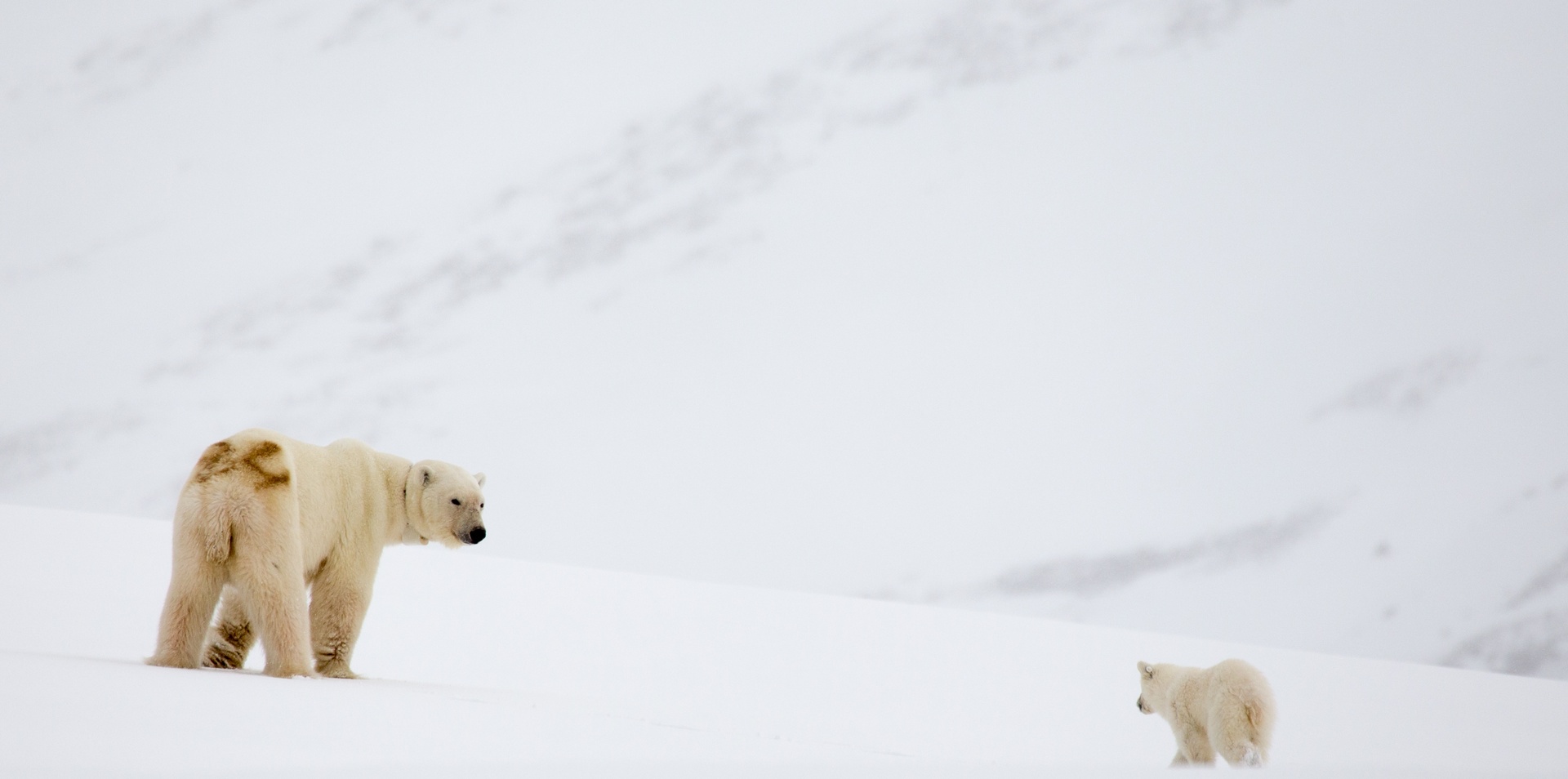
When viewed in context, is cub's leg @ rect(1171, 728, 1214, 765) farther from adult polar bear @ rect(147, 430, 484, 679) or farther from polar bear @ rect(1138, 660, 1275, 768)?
adult polar bear @ rect(147, 430, 484, 679)

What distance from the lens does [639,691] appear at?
6988mm

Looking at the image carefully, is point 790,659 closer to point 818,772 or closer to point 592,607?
point 592,607

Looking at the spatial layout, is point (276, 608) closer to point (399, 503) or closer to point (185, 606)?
point (185, 606)

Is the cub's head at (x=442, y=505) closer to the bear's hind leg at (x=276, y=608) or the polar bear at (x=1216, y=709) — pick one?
the bear's hind leg at (x=276, y=608)

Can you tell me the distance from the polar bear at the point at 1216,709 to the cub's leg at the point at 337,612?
150 inches

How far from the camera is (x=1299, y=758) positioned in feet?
22.4

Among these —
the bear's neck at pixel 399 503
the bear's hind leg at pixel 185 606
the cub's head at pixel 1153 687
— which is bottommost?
the bear's hind leg at pixel 185 606

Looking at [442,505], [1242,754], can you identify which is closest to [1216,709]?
[1242,754]

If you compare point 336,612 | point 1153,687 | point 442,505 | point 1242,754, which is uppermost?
point 442,505

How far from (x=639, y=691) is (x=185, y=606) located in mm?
→ 3304

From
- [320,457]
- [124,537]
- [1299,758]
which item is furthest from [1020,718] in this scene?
[124,537]

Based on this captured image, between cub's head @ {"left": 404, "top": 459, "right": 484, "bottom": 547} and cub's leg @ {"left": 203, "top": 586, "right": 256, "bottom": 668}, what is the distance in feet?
2.71

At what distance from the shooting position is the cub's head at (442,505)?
5.18 meters

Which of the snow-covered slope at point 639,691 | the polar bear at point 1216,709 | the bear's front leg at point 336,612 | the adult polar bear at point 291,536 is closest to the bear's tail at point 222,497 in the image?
the adult polar bear at point 291,536
